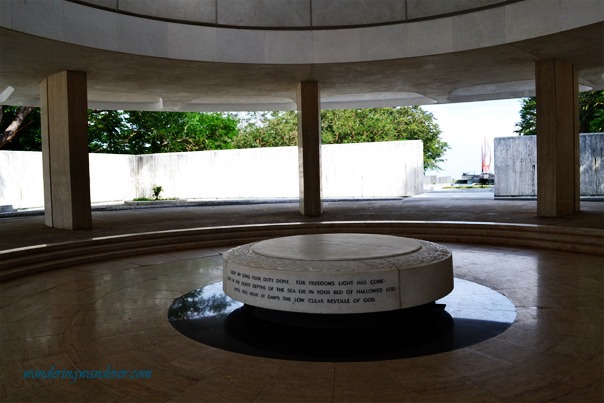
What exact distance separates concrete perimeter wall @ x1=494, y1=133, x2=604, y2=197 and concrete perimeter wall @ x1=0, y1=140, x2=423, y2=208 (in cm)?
551

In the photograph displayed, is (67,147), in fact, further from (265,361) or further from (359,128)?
(359,128)

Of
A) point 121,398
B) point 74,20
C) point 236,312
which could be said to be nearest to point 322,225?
point 236,312

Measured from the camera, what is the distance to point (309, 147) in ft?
55.7

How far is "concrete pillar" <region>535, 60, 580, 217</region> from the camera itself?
14219 millimetres

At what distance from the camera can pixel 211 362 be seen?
4.88 m

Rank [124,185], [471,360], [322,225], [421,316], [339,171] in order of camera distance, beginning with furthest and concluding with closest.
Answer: [124,185] < [339,171] < [322,225] < [421,316] < [471,360]

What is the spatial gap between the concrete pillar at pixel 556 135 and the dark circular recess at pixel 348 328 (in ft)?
28.5

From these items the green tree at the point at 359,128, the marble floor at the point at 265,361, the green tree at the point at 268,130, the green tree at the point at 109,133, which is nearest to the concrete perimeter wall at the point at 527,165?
the marble floor at the point at 265,361

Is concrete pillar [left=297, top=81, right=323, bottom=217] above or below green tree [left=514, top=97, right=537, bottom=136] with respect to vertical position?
below

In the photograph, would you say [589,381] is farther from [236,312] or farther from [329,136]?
[329,136]

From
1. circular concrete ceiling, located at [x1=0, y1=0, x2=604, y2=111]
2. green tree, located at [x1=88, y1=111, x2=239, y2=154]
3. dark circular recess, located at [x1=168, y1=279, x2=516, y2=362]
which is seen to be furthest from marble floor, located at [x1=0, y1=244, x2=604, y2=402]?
green tree, located at [x1=88, y1=111, x2=239, y2=154]

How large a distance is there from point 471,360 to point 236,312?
3249 mm

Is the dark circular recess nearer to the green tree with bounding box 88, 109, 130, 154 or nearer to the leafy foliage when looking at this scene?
the leafy foliage

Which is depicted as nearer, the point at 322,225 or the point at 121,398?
the point at 121,398
